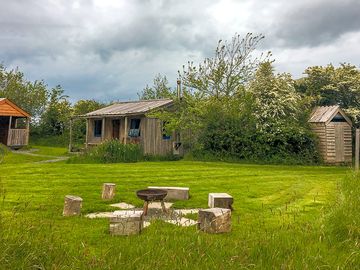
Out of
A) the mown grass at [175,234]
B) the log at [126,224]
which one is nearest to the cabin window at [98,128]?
the mown grass at [175,234]

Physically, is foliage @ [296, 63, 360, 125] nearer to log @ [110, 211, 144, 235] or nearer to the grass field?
the grass field

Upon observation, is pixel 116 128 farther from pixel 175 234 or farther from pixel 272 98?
pixel 175 234

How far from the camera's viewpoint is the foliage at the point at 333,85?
2428cm

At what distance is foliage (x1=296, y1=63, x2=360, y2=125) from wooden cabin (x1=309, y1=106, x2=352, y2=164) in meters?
2.40

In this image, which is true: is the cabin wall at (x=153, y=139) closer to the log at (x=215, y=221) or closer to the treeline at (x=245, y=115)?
the treeline at (x=245, y=115)

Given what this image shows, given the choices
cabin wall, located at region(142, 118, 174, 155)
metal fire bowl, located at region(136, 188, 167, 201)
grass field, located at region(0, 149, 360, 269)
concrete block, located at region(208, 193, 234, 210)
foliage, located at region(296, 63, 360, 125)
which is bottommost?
grass field, located at region(0, 149, 360, 269)

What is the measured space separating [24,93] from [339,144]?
31641 mm

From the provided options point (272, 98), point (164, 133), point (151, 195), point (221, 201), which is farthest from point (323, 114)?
point (151, 195)

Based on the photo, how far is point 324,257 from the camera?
414cm

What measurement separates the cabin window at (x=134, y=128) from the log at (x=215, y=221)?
16968 mm

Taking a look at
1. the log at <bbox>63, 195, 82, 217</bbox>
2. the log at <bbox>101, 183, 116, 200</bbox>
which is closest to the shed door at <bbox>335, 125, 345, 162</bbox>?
the log at <bbox>101, 183, 116, 200</bbox>

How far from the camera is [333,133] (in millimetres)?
20484

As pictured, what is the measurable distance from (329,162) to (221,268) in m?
18.6

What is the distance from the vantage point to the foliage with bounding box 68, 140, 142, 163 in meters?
17.4
